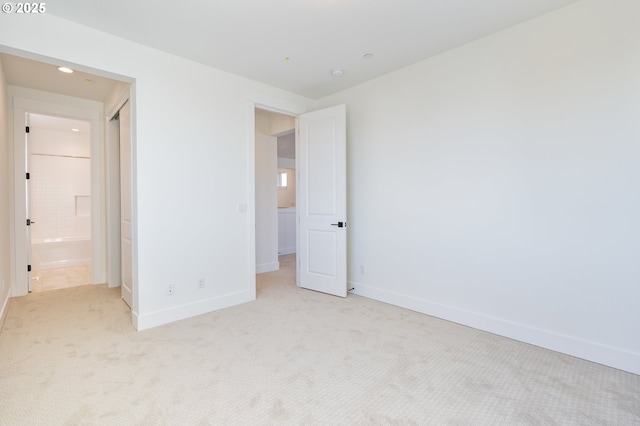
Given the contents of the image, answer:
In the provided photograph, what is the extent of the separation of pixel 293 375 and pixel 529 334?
2.02 metres

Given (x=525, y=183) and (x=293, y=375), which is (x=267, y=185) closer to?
(x=293, y=375)

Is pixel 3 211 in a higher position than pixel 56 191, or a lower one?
lower

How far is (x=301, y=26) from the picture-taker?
2.54 metres

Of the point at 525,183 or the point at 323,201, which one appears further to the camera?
the point at 323,201

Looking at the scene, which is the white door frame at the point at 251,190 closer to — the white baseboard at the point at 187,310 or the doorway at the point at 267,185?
the white baseboard at the point at 187,310

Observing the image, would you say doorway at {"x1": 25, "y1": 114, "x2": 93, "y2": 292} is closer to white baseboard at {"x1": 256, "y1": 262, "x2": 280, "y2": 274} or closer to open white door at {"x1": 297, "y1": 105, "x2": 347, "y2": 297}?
white baseboard at {"x1": 256, "y1": 262, "x2": 280, "y2": 274}

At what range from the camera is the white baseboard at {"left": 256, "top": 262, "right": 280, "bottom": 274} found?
523 centimetres

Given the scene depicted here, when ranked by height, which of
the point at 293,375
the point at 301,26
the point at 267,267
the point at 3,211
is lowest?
the point at 293,375

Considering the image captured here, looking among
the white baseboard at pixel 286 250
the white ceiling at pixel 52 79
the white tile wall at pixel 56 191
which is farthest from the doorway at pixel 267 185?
the white tile wall at pixel 56 191

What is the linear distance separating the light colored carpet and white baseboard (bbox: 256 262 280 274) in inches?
82.3

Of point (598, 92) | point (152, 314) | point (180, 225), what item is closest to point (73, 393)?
point (152, 314)

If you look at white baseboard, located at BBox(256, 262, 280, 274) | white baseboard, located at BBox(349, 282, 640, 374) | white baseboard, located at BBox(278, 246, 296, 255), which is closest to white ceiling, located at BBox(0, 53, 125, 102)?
white baseboard, located at BBox(256, 262, 280, 274)

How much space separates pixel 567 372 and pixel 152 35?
14.0ft

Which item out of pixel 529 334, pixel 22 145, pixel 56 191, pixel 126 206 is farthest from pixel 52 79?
pixel 529 334
